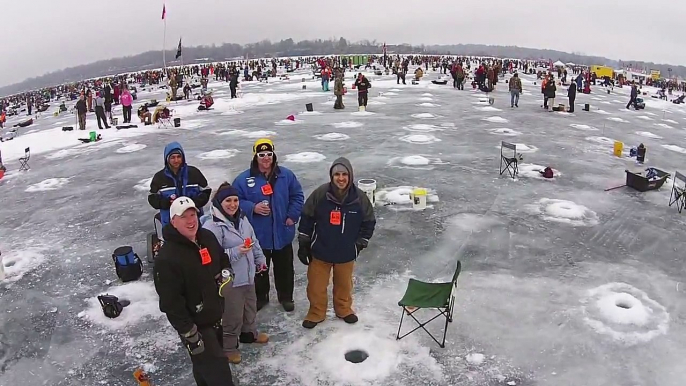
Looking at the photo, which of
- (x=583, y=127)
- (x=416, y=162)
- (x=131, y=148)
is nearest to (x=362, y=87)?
(x=583, y=127)

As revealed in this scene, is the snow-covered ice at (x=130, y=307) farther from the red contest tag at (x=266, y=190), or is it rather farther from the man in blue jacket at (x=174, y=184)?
the red contest tag at (x=266, y=190)

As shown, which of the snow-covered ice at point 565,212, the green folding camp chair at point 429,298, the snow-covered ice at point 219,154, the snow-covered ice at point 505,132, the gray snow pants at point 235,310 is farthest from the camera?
the snow-covered ice at point 505,132

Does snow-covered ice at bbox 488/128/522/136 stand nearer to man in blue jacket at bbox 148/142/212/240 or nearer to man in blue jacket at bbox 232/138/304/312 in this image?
man in blue jacket at bbox 232/138/304/312

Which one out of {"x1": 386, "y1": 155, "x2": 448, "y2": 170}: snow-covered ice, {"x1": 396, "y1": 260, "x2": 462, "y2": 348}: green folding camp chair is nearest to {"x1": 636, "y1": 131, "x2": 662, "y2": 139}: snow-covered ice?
{"x1": 386, "y1": 155, "x2": 448, "y2": 170}: snow-covered ice

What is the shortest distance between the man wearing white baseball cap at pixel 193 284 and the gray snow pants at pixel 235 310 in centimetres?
59

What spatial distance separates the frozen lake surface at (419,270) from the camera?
4.29m

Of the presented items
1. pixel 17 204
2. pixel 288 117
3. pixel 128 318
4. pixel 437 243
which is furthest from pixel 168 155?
pixel 288 117

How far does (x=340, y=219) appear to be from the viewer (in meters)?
4.45

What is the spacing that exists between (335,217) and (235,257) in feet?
3.26

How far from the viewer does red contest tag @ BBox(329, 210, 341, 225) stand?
4.43 meters

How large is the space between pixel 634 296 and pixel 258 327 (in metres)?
4.19

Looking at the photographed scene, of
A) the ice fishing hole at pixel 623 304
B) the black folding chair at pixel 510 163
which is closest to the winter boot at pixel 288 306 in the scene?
the ice fishing hole at pixel 623 304

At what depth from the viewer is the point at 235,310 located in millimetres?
4105

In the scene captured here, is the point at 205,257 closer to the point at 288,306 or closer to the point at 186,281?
the point at 186,281
